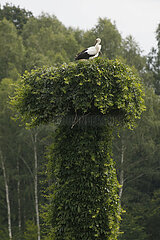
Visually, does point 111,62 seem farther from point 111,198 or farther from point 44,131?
point 44,131

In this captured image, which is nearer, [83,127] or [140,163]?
[83,127]

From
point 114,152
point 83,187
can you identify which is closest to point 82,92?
point 83,187

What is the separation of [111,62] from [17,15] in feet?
82.3

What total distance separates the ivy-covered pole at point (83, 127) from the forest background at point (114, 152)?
7.16 m

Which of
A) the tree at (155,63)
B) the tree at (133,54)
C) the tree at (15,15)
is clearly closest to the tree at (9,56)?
the tree at (133,54)

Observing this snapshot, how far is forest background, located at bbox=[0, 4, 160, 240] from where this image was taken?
1461 centimetres

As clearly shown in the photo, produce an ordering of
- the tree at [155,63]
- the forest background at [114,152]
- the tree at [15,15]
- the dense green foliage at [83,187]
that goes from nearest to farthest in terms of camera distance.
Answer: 1. the dense green foliage at [83,187]
2. the forest background at [114,152]
3. the tree at [155,63]
4. the tree at [15,15]

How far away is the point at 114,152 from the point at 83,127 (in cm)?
995

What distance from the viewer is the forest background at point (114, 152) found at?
47.9ft

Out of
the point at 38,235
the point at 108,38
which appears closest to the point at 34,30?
the point at 108,38

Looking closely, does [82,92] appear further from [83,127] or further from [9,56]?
[9,56]

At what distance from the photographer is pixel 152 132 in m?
14.9

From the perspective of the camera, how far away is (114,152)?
50.0ft

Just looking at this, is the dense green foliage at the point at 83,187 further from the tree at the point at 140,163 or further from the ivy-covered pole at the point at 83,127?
the tree at the point at 140,163
